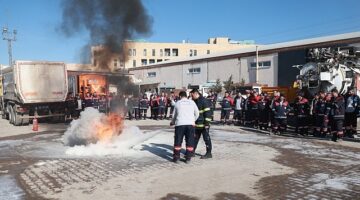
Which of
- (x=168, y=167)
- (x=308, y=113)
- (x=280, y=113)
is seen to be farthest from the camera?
(x=280, y=113)

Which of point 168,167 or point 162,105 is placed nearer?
point 168,167

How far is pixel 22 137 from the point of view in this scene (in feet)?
48.3

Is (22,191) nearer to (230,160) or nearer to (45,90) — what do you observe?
(230,160)

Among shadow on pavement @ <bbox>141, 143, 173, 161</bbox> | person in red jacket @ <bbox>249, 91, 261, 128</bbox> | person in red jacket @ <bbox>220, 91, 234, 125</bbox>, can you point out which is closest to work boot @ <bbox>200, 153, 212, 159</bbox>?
shadow on pavement @ <bbox>141, 143, 173, 161</bbox>

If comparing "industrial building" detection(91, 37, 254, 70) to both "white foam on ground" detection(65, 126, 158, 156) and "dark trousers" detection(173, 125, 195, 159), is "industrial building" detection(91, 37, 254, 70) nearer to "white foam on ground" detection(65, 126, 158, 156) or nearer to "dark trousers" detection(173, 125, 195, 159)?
"white foam on ground" detection(65, 126, 158, 156)

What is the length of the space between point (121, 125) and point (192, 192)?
20.2ft

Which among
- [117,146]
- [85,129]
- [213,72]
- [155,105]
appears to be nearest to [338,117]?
[117,146]

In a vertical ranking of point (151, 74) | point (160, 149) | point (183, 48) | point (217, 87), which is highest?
point (183, 48)

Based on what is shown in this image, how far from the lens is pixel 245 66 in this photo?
4209 centimetres

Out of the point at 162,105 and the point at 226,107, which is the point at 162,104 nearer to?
the point at 162,105

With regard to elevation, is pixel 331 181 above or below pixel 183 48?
below

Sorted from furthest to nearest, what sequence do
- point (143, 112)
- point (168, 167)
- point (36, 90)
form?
1. point (143, 112)
2. point (36, 90)
3. point (168, 167)

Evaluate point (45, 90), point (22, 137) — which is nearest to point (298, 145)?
point (22, 137)

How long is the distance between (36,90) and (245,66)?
27452 millimetres
